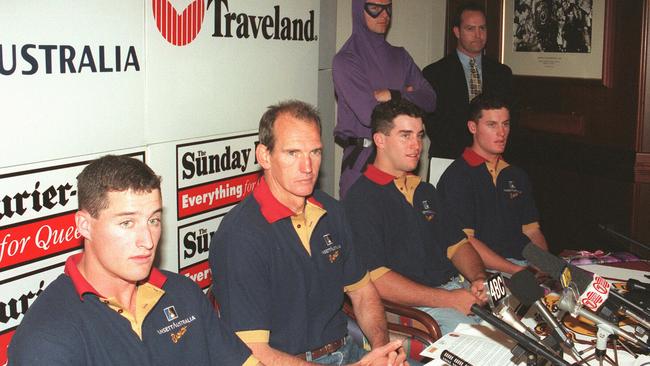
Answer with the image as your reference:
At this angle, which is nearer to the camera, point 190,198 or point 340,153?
point 190,198

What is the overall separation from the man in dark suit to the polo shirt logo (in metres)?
3.30

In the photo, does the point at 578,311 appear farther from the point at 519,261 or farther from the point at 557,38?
the point at 557,38

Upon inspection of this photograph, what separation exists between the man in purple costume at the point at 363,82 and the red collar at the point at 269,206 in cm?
164

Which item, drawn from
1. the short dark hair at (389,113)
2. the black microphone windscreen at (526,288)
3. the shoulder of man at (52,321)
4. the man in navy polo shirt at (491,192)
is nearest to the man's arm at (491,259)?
the man in navy polo shirt at (491,192)

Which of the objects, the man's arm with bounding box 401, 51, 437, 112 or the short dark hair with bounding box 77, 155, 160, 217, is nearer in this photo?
the short dark hair with bounding box 77, 155, 160, 217

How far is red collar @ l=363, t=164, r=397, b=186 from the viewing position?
351 centimetres

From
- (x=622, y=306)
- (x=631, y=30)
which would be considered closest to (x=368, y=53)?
(x=631, y=30)

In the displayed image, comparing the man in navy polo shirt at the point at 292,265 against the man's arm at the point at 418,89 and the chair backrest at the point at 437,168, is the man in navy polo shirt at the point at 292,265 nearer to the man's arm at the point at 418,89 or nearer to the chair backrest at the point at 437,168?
the chair backrest at the point at 437,168

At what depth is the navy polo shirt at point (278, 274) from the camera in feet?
8.39

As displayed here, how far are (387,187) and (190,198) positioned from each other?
37.4 inches

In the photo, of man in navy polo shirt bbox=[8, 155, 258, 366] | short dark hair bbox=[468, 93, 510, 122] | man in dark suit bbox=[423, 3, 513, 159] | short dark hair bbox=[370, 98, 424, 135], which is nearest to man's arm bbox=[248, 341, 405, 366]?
man in navy polo shirt bbox=[8, 155, 258, 366]

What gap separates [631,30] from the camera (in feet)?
16.7

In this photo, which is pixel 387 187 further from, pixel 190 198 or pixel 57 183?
pixel 57 183

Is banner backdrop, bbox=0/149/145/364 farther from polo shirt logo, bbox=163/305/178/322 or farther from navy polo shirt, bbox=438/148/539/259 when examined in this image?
navy polo shirt, bbox=438/148/539/259
